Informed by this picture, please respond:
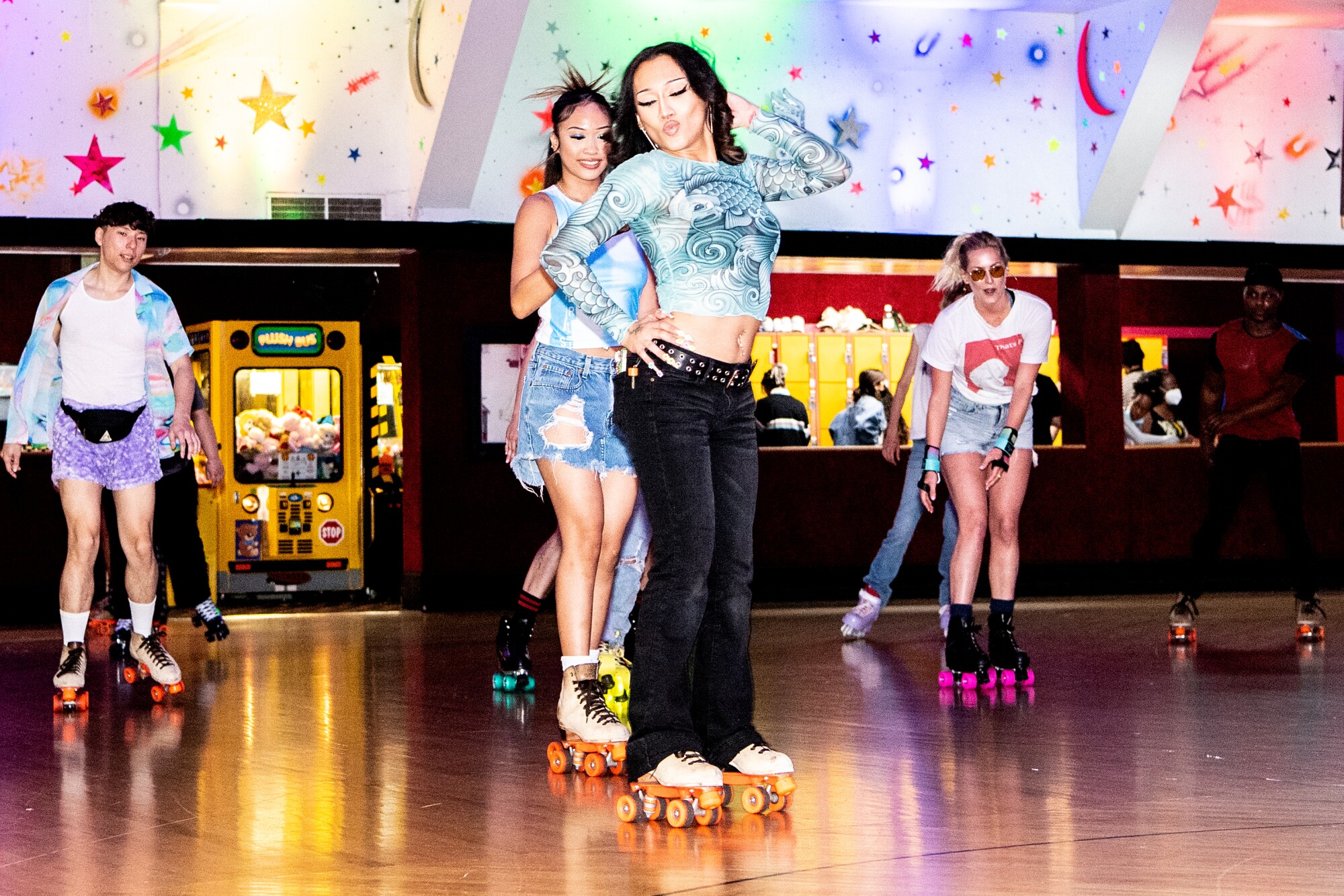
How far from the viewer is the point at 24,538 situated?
976cm

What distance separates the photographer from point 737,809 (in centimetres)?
341

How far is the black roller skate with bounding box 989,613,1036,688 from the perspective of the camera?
5461 mm

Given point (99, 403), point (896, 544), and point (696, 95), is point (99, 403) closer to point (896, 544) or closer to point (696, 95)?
point (696, 95)

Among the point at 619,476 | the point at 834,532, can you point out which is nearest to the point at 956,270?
the point at 619,476

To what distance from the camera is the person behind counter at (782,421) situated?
33.7 feet

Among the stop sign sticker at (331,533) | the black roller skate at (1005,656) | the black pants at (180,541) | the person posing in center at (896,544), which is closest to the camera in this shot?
the black roller skate at (1005,656)

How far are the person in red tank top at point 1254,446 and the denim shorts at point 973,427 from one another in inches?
80.0

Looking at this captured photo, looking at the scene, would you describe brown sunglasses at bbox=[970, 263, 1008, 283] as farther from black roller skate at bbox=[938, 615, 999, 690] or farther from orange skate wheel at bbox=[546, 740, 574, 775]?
orange skate wheel at bbox=[546, 740, 574, 775]

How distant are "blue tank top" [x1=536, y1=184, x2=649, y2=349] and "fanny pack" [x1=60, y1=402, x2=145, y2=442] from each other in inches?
80.7

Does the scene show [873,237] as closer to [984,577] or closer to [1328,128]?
[984,577]

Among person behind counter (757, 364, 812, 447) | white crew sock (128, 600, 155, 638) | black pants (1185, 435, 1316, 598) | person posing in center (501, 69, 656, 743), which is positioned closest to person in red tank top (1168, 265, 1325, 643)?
black pants (1185, 435, 1316, 598)

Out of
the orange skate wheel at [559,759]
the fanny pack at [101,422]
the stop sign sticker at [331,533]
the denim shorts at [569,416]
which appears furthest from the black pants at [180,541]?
the orange skate wheel at [559,759]

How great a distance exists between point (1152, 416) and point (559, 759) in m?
8.51

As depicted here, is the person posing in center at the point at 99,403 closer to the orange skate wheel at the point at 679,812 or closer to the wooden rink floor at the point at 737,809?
the wooden rink floor at the point at 737,809
